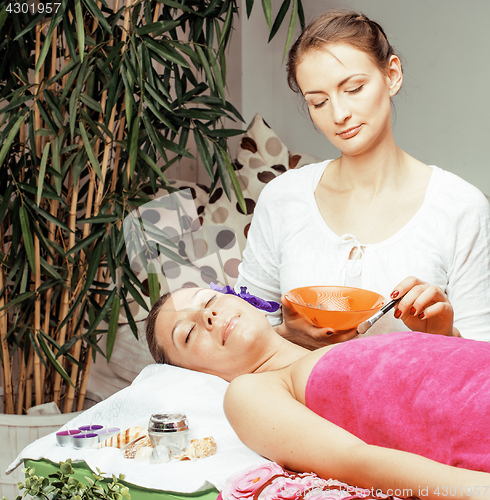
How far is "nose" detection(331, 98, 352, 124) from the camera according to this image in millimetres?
1147

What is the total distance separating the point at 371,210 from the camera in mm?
1276

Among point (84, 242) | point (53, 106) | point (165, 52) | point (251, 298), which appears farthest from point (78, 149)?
point (251, 298)

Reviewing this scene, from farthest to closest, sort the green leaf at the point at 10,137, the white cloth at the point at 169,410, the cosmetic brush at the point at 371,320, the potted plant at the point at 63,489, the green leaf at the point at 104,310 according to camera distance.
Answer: the green leaf at the point at 104,310, the green leaf at the point at 10,137, the cosmetic brush at the point at 371,320, the white cloth at the point at 169,410, the potted plant at the point at 63,489

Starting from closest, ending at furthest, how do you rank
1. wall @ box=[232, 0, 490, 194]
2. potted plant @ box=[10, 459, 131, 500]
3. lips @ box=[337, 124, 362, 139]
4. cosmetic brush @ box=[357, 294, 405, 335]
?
1. potted plant @ box=[10, 459, 131, 500]
2. cosmetic brush @ box=[357, 294, 405, 335]
3. lips @ box=[337, 124, 362, 139]
4. wall @ box=[232, 0, 490, 194]

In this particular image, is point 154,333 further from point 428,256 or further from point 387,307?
point 428,256

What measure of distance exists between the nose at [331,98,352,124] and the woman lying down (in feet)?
1.60

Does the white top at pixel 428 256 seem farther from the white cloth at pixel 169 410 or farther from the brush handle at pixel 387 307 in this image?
the white cloth at pixel 169 410

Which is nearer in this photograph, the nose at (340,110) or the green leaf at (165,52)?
the nose at (340,110)

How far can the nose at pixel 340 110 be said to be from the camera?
1147mm

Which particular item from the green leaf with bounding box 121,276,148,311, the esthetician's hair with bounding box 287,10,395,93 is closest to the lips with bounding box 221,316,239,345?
the esthetician's hair with bounding box 287,10,395,93

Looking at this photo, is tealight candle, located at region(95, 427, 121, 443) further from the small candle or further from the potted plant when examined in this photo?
the potted plant

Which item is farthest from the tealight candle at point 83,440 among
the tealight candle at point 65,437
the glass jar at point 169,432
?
the glass jar at point 169,432

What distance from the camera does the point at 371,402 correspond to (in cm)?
81

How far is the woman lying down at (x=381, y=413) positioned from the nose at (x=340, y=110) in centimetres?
49
